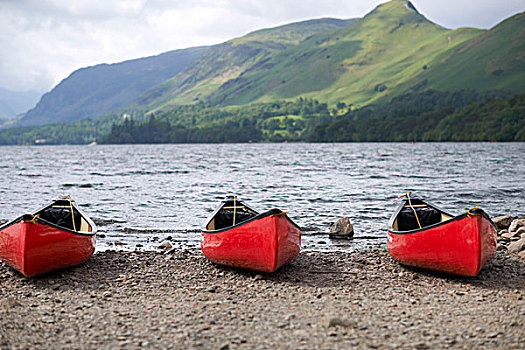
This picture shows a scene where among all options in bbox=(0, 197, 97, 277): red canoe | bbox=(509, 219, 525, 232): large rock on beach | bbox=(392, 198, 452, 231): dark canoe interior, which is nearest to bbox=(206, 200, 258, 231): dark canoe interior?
bbox=(0, 197, 97, 277): red canoe

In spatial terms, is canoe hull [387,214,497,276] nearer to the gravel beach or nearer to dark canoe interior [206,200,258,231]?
the gravel beach

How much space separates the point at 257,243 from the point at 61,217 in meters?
7.50

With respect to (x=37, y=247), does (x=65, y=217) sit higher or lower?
higher

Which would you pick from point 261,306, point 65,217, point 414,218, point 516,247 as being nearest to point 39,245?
point 65,217

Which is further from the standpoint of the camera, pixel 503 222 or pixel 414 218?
pixel 503 222

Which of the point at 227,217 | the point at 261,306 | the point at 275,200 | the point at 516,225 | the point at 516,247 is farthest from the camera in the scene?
the point at 275,200

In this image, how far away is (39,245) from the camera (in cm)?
1263

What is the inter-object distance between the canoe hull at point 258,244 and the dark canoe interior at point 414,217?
4.27 meters

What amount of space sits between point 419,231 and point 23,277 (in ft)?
36.2

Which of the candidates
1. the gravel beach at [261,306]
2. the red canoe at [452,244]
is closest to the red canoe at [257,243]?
the gravel beach at [261,306]

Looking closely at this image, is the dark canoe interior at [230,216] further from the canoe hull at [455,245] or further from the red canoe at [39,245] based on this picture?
the canoe hull at [455,245]

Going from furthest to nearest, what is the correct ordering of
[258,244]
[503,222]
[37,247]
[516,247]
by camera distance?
[503,222], [516,247], [258,244], [37,247]

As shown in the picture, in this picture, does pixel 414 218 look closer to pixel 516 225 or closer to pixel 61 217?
pixel 516 225

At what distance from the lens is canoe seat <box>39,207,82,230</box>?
16000 mm
